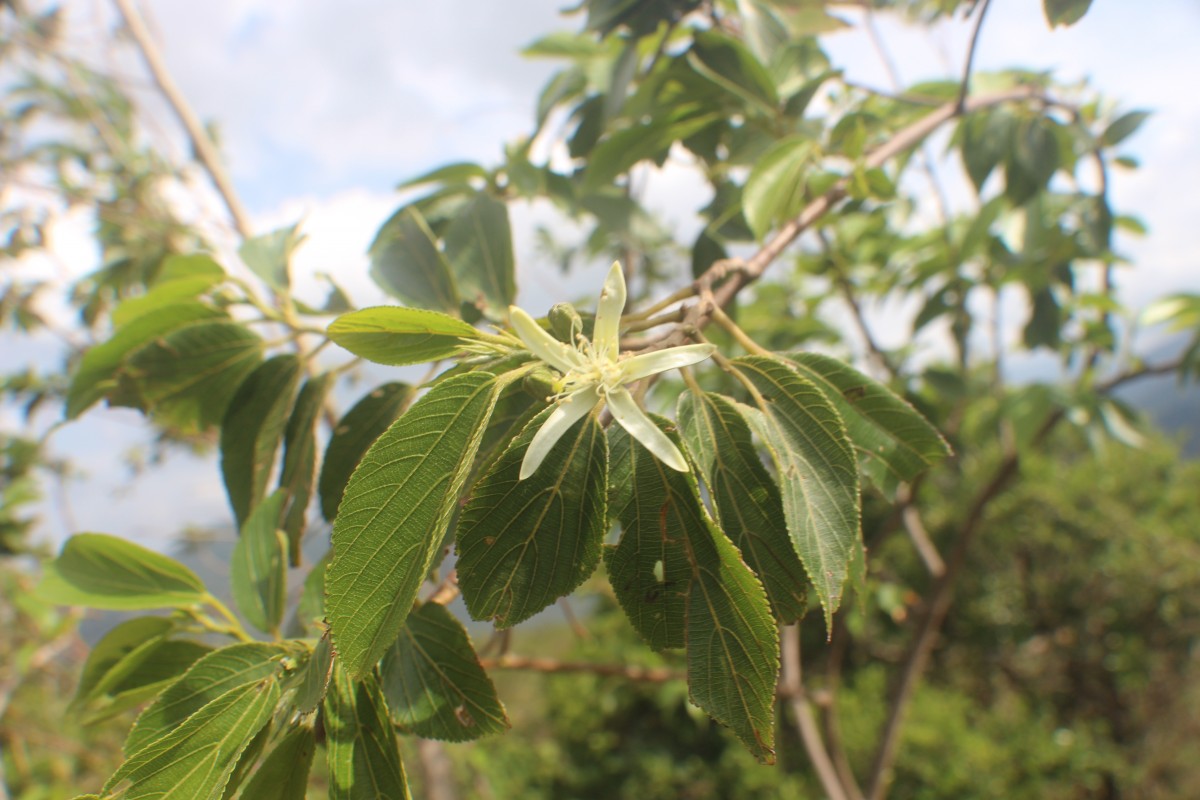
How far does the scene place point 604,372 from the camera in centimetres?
49

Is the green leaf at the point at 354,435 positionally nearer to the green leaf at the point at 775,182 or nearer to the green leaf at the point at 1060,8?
the green leaf at the point at 775,182

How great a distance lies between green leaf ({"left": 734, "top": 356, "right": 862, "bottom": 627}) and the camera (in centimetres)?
48

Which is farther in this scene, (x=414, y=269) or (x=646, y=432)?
(x=414, y=269)

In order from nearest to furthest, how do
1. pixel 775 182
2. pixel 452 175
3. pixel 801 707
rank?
1. pixel 775 182
2. pixel 452 175
3. pixel 801 707

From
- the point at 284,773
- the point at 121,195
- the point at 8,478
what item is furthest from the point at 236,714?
the point at 8,478

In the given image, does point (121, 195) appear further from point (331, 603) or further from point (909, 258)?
point (331, 603)

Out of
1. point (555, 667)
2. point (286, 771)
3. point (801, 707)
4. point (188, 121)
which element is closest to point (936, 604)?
point (801, 707)

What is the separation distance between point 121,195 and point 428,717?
3115 millimetres

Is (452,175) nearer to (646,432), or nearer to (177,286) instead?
(177,286)

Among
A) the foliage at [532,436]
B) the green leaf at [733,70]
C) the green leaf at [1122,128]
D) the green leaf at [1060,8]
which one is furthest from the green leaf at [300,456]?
the green leaf at [1122,128]

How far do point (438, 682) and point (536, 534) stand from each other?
162mm

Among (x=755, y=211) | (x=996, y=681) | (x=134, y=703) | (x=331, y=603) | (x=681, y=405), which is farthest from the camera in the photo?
(x=996, y=681)

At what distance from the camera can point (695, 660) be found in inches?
18.9

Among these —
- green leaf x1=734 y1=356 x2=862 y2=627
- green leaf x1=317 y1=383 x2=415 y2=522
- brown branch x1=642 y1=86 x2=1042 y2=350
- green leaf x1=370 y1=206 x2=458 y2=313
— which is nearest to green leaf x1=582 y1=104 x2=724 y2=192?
brown branch x1=642 y1=86 x2=1042 y2=350
